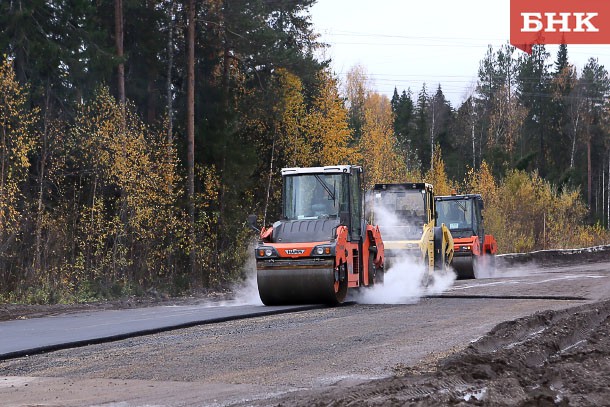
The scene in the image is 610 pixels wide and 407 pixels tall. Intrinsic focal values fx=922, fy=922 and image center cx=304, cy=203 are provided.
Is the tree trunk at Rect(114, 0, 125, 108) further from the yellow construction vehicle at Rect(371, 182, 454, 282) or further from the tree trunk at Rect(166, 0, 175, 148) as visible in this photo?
the yellow construction vehicle at Rect(371, 182, 454, 282)

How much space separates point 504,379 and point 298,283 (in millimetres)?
8677

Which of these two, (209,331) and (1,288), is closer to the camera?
(209,331)

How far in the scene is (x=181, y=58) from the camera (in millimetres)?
36250

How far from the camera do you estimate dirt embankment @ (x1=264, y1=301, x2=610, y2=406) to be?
23.3 feet

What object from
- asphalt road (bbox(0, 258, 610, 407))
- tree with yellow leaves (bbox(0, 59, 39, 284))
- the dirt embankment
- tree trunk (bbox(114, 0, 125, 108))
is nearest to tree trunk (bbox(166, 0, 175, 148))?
tree trunk (bbox(114, 0, 125, 108))

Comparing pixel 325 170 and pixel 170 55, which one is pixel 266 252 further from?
pixel 170 55

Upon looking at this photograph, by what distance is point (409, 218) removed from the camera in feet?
79.3

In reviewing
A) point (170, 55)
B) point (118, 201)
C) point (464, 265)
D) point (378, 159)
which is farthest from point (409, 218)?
point (378, 159)

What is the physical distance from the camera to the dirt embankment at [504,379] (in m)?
7.11

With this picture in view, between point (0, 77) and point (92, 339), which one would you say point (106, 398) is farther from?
point (0, 77)

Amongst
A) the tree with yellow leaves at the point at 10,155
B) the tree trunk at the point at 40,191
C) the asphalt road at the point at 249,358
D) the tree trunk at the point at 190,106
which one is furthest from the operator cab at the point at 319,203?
the tree trunk at the point at 190,106

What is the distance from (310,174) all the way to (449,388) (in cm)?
1047

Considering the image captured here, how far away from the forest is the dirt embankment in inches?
505

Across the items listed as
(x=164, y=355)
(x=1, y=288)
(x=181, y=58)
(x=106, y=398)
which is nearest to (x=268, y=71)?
(x=181, y=58)
